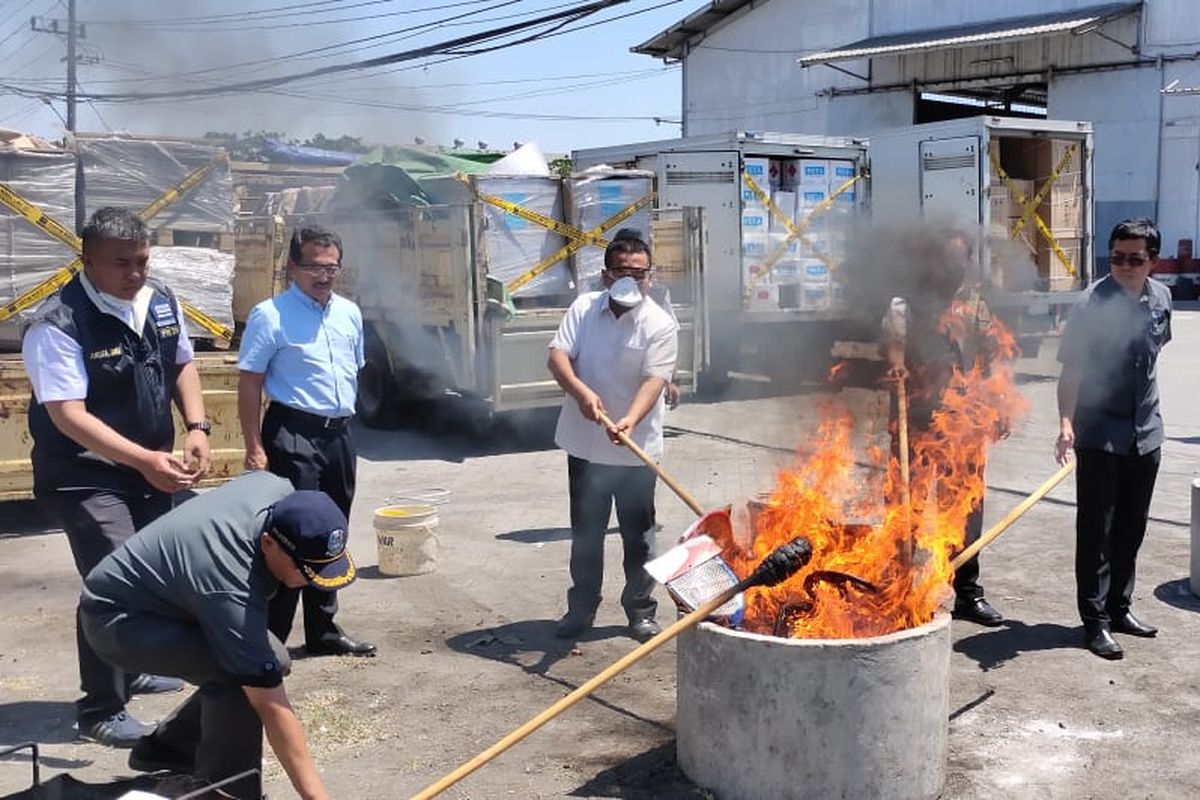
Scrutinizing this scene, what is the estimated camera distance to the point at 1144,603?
601 centimetres

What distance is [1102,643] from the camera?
17.3ft

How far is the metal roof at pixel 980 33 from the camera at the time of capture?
2361 centimetres

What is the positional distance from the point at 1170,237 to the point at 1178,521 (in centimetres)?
1997

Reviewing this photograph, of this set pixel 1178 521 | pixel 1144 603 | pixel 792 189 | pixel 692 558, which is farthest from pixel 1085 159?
pixel 692 558

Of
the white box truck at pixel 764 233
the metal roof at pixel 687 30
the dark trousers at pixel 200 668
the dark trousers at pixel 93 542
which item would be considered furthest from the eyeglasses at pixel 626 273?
the metal roof at pixel 687 30

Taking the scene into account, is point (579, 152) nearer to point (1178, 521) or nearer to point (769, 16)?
point (1178, 521)

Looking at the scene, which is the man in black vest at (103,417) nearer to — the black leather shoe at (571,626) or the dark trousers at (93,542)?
the dark trousers at (93,542)

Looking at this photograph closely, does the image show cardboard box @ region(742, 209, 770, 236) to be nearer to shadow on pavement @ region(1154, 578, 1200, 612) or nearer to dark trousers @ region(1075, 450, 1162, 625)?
shadow on pavement @ region(1154, 578, 1200, 612)

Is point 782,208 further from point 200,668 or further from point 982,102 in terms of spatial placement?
point 982,102

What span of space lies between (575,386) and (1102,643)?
2628 mm

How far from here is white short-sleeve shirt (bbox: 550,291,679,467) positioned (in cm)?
549

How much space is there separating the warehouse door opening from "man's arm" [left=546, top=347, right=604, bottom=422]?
2333 cm

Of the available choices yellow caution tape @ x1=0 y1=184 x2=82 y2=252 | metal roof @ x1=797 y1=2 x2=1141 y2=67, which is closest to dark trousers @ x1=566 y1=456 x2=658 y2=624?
yellow caution tape @ x1=0 y1=184 x2=82 y2=252

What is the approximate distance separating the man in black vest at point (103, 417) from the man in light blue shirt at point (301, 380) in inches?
18.4
